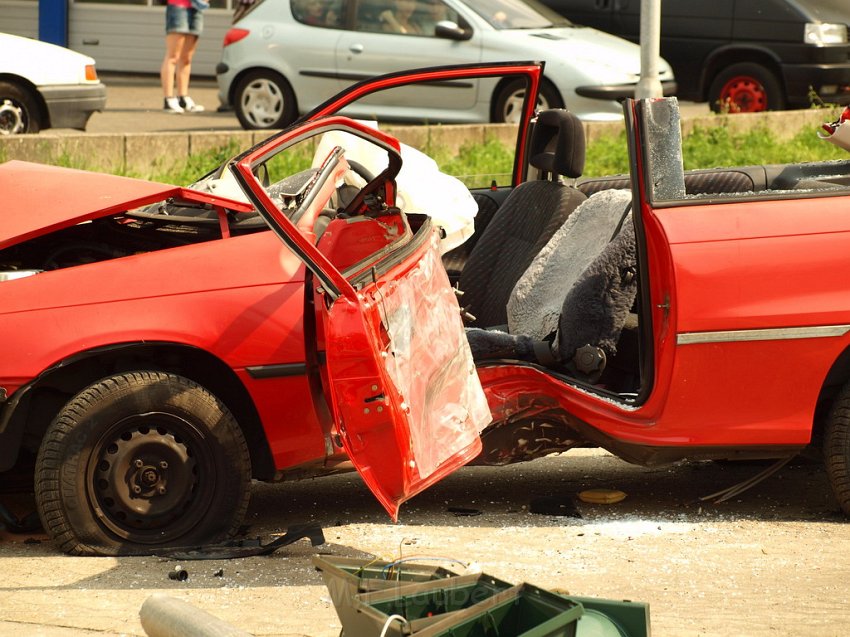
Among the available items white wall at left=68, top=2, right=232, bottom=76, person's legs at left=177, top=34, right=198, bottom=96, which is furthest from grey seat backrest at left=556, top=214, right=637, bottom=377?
white wall at left=68, top=2, right=232, bottom=76

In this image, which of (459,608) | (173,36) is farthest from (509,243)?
(173,36)

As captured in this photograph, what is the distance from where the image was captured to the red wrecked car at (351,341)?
471 centimetres

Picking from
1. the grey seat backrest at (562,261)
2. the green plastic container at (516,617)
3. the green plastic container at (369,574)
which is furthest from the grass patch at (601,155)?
the green plastic container at (516,617)

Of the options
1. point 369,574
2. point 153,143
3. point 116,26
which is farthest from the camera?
point 116,26


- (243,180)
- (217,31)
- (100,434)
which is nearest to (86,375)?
(100,434)

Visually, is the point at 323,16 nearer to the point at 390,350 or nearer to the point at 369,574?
the point at 390,350

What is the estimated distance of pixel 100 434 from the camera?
4922mm

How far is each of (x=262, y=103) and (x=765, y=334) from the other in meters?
9.92

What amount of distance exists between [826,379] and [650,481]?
3.67 ft

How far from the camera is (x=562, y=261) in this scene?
19.5 ft

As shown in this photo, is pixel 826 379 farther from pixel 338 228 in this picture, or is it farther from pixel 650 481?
pixel 338 228

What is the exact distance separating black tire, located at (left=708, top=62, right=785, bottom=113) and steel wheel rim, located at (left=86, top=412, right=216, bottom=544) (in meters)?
11.4

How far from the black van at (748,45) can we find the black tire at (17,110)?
6.16 m

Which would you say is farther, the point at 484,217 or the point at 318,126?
the point at 484,217
